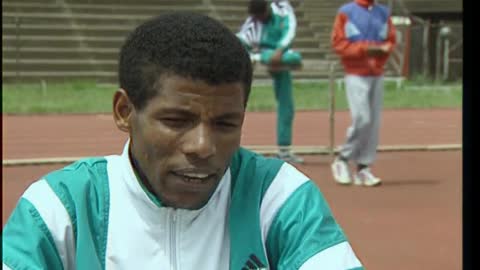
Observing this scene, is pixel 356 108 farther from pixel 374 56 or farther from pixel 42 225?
pixel 42 225

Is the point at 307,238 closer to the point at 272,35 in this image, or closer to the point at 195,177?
the point at 195,177

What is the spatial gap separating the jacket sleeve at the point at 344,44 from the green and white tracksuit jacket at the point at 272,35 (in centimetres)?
117

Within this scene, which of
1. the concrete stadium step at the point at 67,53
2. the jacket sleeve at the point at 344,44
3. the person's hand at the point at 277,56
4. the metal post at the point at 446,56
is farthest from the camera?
the concrete stadium step at the point at 67,53

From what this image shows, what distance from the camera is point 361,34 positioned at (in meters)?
6.61

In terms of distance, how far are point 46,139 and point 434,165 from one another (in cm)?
490

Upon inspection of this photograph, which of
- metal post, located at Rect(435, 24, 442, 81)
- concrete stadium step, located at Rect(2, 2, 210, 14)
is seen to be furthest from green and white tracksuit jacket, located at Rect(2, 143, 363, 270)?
concrete stadium step, located at Rect(2, 2, 210, 14)

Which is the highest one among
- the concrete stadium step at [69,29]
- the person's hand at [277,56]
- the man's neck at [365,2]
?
the man's neck at [365,2]

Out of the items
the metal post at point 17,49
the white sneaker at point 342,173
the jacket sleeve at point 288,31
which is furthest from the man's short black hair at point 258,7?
the metal post at point 17,49

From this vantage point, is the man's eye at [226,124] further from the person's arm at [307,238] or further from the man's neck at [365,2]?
the man's neck at [365,2]

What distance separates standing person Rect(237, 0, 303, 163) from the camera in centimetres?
787

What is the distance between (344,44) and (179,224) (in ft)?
16.9

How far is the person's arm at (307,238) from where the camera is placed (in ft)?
5.19

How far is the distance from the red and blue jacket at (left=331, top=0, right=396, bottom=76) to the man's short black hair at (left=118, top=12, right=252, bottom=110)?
501cm

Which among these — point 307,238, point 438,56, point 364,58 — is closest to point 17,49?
point 438,56
